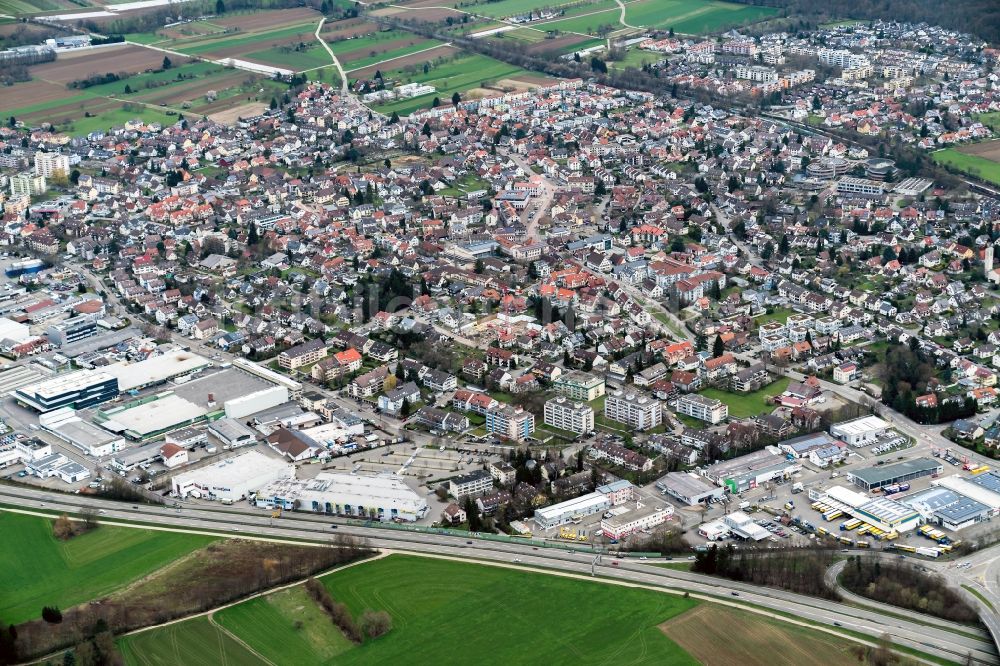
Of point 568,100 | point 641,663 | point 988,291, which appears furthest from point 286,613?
point 568,100

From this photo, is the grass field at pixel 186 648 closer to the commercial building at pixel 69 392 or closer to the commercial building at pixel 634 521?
the commercial building at pixel 634 521

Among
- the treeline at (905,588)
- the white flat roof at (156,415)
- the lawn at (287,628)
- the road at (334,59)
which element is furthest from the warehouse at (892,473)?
the road at (334,59)

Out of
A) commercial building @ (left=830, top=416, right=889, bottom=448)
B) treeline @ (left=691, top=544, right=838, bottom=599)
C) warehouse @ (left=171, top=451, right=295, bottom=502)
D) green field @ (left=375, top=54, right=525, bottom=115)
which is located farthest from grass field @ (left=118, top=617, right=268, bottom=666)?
green field @ (left=375, top=54, right=525, bottom=115)

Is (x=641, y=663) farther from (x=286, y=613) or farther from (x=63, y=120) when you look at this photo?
(x=63, y=120)

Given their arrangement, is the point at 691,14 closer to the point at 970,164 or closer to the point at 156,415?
the point at 970,164

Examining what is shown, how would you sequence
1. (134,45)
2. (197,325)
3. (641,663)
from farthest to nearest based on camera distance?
(134,45) < (197,325) < (641,663)

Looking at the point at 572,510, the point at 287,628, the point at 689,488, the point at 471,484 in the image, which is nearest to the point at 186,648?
the point at 287,628

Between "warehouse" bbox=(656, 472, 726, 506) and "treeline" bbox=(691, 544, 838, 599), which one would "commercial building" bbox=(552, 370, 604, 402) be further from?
"treeline" bbox=(691, 544, 838, 599)
